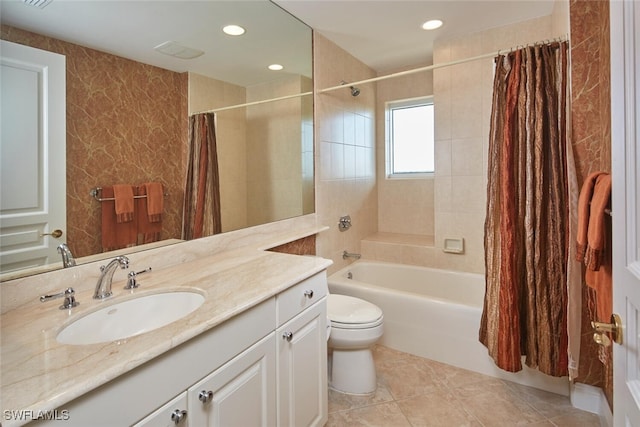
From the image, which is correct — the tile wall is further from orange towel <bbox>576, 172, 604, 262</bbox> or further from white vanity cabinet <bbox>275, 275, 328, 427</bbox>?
orange towel <bbox>576, 172, 604, 262</bbox>

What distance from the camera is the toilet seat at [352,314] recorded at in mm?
1896

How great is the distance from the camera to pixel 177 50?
5.18 ft

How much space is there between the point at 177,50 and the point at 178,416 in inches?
59.8

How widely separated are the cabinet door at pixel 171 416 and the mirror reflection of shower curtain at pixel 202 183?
881 mm

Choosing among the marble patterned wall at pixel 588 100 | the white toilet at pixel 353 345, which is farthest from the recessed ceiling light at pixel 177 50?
the marble patterned wall at pixel 588 100

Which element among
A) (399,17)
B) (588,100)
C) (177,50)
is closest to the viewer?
(177,50)

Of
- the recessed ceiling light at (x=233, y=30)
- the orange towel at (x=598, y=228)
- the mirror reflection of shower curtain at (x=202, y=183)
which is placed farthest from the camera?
the recessed ceiling light at (x=233, y=30)

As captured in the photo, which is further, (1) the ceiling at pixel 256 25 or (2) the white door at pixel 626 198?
(1) the ceiling at pixel 256 25

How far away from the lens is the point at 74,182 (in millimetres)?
1225

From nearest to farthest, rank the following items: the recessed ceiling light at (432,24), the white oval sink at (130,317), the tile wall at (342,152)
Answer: the white oval sink at (130,317)
the recessed ceiling light at (432,24)
the tile wall at (342,152)

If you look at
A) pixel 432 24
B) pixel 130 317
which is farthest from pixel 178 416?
pixel 432 24

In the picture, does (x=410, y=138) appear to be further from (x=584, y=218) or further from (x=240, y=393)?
(x=240, y=393)

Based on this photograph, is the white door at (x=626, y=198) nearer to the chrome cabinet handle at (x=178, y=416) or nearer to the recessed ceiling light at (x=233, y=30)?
the chrome cabinet handle at (x=178, y=416)

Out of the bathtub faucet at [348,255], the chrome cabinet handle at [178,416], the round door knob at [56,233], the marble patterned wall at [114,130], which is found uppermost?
the marble patterned wall at [114,130]
